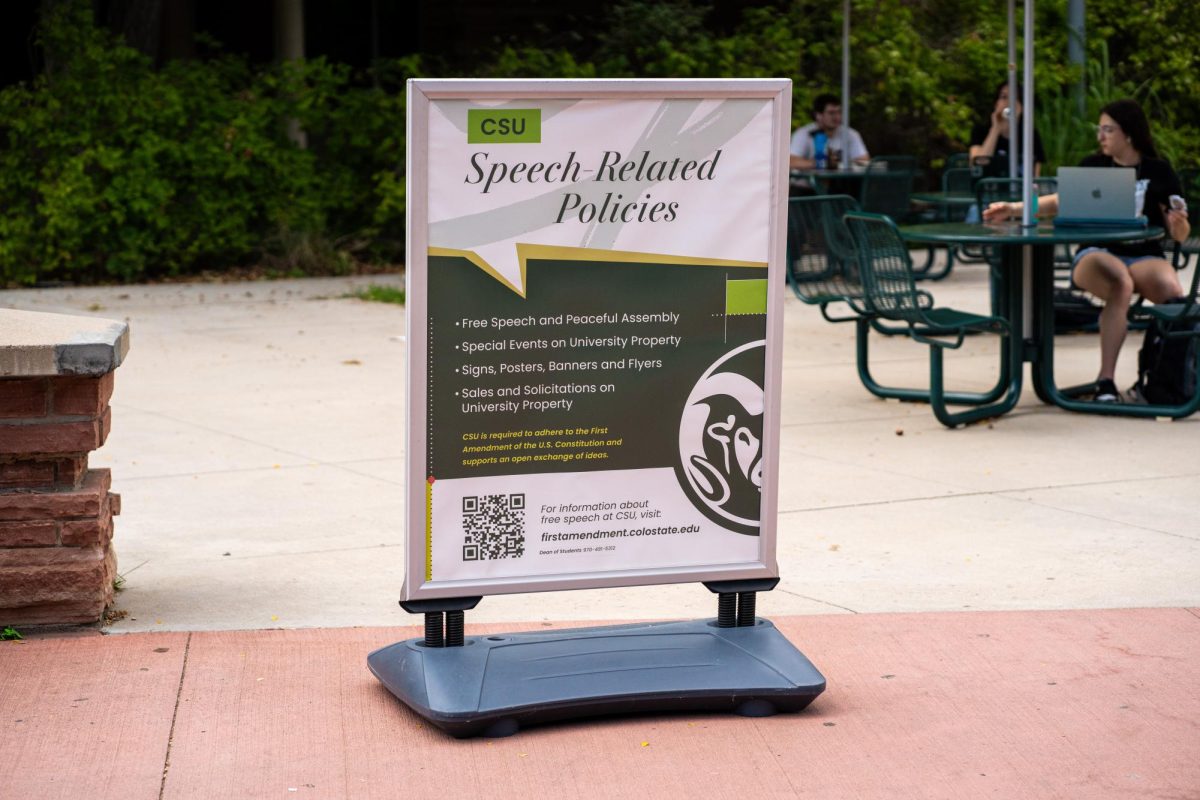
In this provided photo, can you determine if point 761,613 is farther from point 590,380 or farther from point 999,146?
point 999,146

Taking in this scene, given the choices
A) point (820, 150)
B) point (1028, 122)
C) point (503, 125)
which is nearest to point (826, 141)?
point (820, 150)

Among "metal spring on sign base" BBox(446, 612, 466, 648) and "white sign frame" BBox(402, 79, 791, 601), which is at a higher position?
"white sign frame" BBox(402, 79, 791, 601)

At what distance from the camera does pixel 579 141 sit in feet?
13.6

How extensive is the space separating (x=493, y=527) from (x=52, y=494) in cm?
140

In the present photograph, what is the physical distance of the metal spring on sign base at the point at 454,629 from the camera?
4.31 m

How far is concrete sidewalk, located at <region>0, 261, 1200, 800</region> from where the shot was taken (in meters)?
3.85

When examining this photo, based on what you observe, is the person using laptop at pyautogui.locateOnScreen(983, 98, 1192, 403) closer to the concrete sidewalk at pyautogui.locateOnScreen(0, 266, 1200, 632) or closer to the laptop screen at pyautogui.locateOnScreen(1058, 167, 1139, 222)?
the laptop screen at pyautogui.locateOnScreen(1058, 167, 1139, 222)

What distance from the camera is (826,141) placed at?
15820mm

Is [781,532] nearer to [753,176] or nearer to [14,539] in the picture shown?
[753,176]

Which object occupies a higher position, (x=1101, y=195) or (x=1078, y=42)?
(x=1078, y=42)

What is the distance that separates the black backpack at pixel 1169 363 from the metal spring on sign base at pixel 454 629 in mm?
5366

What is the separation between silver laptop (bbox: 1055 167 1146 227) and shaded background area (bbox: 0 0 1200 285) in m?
8.36

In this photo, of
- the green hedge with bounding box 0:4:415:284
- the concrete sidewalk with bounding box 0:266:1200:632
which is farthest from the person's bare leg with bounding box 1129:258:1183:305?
the green hedge with bounding box 0:4:415:284

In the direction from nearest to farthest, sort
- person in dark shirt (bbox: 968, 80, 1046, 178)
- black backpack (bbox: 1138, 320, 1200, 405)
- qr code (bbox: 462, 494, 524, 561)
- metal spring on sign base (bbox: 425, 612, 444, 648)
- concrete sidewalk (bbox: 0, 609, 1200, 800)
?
concrete sidewalk (bbox: 0, 609, 1200, 800) → qr code (bbox: 462, 494, 524, 561) → metal spring on sign base (bbox: 425, 612, 444, 648) → black backpack (bbox: 1138, 320, 1200, 405) → person in dark shirt (bbox: 968, 80, 1046, 178)
